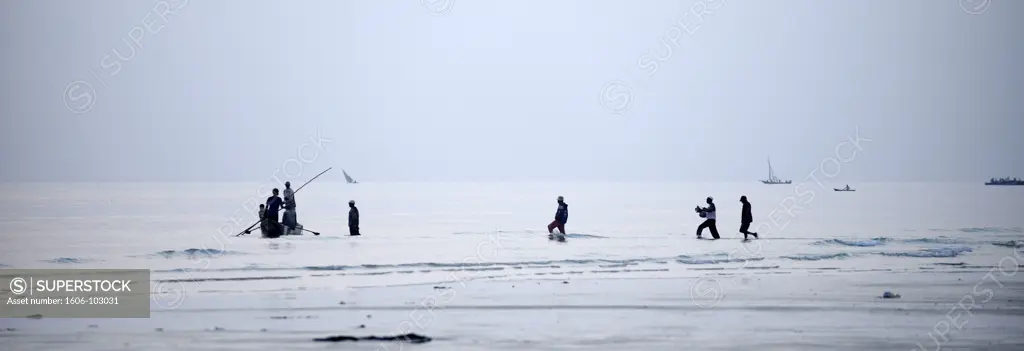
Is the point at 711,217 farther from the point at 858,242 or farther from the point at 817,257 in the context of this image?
the point at 817,257

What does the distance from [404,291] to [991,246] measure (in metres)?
21.2

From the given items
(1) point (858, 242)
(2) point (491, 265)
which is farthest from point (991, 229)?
(2) point (491, 265)

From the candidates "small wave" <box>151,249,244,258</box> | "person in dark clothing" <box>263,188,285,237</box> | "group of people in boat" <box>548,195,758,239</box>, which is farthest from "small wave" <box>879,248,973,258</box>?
"person in dark clothing" <box>263,188,285,237</box>

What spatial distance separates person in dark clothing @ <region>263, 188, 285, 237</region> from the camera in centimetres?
3591

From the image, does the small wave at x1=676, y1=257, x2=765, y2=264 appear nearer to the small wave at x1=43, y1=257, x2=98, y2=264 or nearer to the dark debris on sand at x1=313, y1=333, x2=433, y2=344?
the dark debris on sand at x1=313, y1=333, x2=433, y2=344

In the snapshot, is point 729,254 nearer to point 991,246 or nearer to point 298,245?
point 991,246

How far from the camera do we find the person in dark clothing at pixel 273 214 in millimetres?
35906

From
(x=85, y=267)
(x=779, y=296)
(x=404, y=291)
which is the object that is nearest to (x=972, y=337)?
(x=779, y=296)

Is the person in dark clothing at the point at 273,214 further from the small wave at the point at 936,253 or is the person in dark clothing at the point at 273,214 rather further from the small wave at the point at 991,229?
the small wave at the point at 991,229

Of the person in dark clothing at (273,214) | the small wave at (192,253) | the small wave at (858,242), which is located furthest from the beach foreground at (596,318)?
the person in dark clothing at (273,214)

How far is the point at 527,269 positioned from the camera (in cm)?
2578

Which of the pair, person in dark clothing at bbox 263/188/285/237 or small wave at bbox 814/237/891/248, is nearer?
small wave at bbox 814/237/891/248

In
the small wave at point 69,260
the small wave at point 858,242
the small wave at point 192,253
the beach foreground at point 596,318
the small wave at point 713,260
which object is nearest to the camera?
the beach foreground at point 596,318

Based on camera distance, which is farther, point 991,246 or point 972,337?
point 991,246
